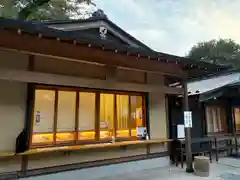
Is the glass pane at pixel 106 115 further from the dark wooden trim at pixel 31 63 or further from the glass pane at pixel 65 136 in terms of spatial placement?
the dark wooden trim at pixel 31 63

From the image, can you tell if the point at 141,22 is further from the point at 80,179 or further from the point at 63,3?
the point at 80,179

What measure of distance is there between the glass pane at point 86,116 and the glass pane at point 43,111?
70 cm

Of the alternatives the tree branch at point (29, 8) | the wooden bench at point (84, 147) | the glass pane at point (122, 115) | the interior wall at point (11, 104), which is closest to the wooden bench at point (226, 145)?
the wooden bench at point (84, 147)

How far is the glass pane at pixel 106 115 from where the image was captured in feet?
18.8

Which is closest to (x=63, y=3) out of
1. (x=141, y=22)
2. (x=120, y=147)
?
(x=141, y=22)

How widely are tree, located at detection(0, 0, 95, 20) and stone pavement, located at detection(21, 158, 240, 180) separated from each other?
9317 mm

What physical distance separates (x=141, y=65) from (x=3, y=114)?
2991mm

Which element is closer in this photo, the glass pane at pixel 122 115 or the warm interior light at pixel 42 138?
the warm interior light at pixel 42 138

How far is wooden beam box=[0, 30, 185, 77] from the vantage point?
3.45 m

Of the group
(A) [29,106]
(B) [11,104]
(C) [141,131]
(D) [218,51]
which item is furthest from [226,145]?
(D) [218,51]

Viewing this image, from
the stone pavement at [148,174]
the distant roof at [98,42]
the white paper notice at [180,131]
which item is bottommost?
the stone pavement at [148,174]

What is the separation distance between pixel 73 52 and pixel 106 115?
2281mm

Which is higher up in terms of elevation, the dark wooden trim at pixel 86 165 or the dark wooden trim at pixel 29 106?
the dark wooden trim at pixel 29 106

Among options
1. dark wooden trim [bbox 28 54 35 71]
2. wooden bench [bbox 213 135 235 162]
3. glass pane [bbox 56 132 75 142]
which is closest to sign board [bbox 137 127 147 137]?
glass pane [bbox 56 132 75 142]
